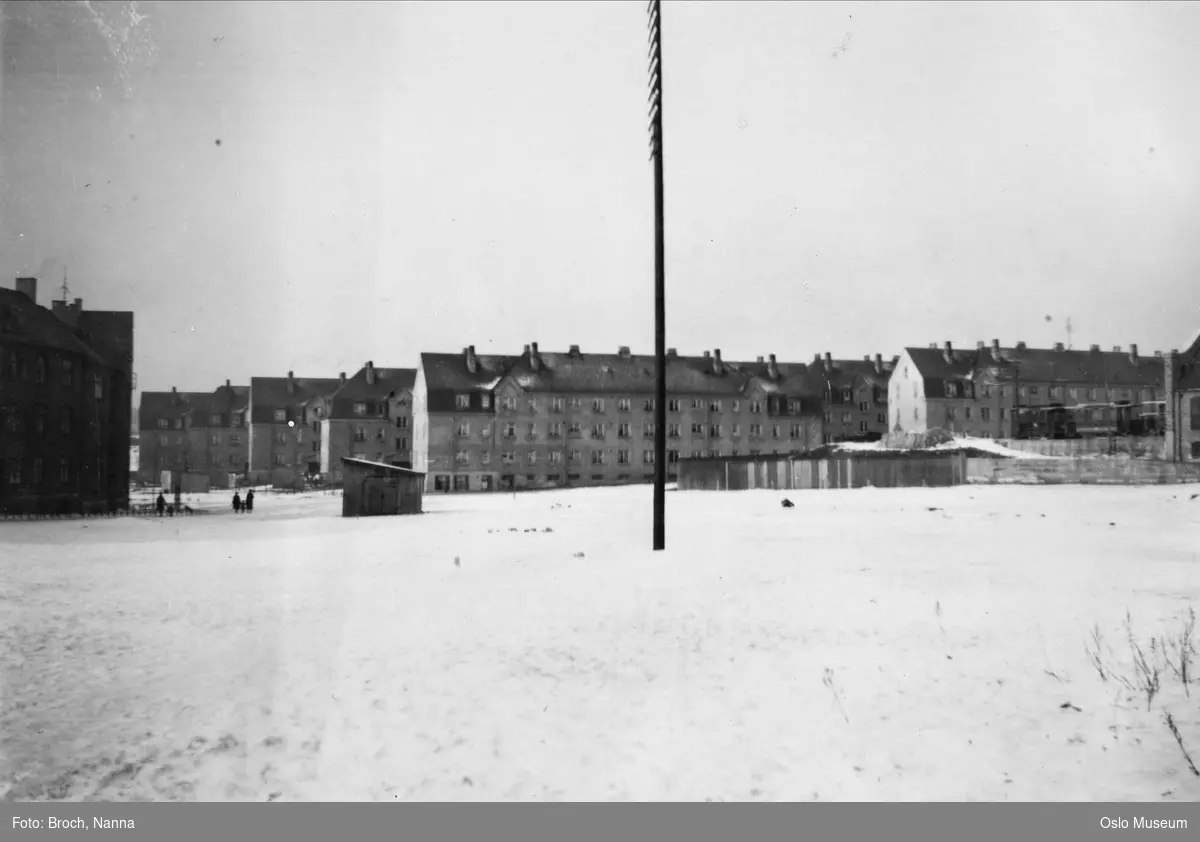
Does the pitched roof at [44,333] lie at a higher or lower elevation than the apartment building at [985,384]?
lower

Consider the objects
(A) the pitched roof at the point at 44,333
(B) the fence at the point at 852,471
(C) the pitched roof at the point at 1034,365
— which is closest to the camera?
(A) the pitched roof at the point at 44,333

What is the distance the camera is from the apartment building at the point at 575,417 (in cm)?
6569

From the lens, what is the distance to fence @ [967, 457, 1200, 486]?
33.4 m

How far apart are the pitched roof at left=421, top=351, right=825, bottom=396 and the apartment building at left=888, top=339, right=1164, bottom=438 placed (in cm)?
1496

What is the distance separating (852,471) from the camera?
3738 centimetres

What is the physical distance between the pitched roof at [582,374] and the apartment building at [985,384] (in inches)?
589

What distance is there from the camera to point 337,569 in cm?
1356

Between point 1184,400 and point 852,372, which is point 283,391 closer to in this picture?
point 852,372

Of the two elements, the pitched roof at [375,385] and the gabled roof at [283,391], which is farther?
the gabled roof at [283,391]

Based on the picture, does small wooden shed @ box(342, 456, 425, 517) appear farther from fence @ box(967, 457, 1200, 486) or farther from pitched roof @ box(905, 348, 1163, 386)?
pitched roof @ box(905, 348, 1163, 386)
